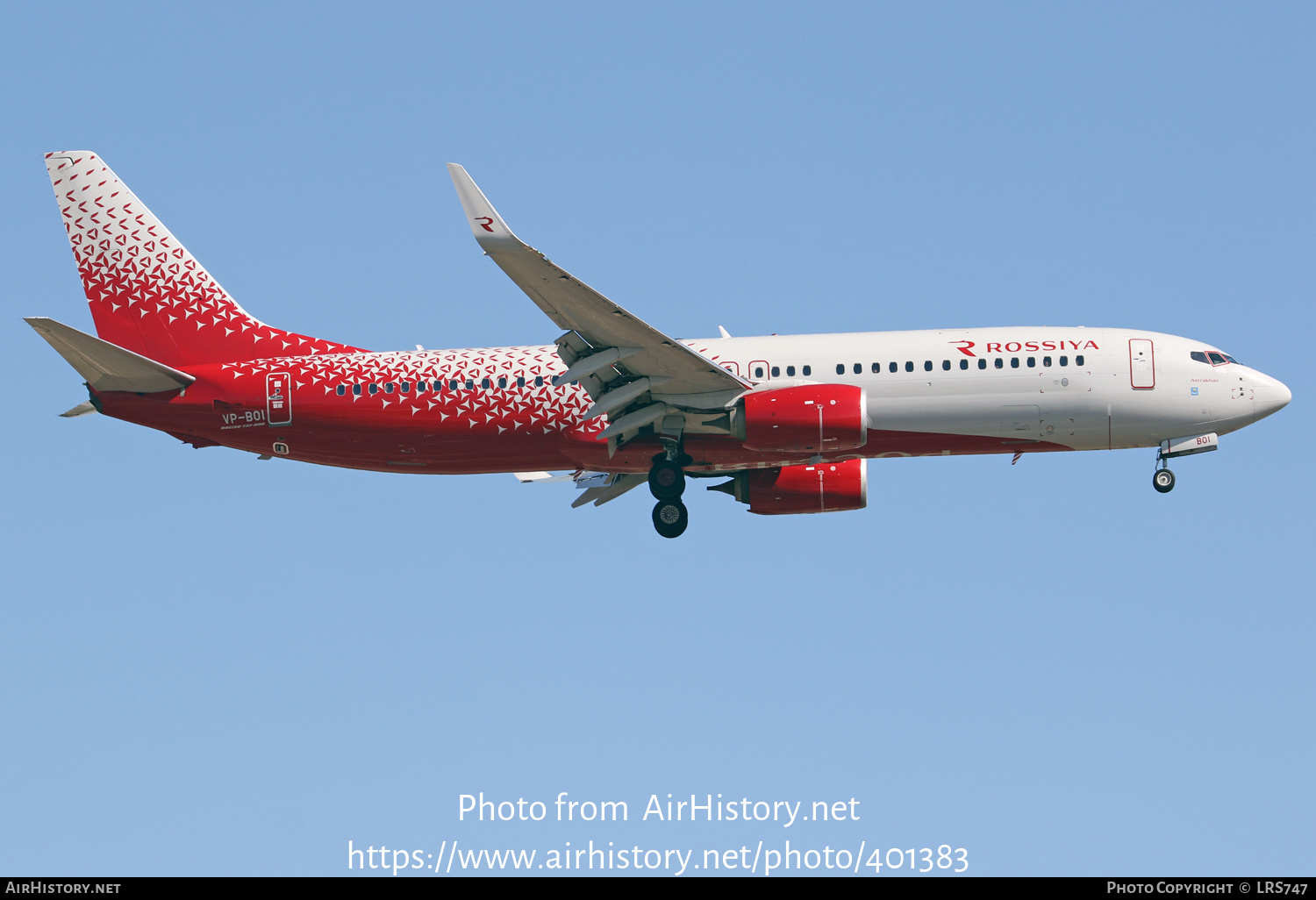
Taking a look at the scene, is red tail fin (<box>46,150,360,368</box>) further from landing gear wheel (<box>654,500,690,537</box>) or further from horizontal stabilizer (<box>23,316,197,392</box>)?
landing gear wheel (<box>654,500,690,537</box>)

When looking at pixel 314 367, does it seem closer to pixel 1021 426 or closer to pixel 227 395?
pixel 227 395

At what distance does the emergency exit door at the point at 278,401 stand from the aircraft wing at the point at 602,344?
7.50 m

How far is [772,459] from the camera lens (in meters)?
38.2

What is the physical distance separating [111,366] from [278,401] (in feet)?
13.4

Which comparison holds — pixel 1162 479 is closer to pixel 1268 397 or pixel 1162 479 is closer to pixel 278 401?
pixel 1268 397

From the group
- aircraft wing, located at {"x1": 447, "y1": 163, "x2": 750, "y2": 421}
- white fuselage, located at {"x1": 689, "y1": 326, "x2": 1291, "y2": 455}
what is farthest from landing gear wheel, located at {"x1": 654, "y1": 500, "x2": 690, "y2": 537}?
white fuselage, located at {"x1": 689, "y1": 326, "x2": 1291, "y2": 455}

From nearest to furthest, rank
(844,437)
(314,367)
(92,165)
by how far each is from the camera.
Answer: (844,437), (314,367), (92,165)

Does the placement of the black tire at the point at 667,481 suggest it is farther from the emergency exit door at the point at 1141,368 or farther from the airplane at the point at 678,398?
the emergency exit door at the point at 1141,368

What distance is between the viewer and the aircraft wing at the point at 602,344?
30734 millimetres

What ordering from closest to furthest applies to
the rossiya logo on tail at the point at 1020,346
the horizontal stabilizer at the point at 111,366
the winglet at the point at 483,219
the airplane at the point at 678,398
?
the winglet at the point at 483,219 < the horizontal stabilizer at the point at 111,366 < the airplane at the point at 678,398 < the rossiya logo on tail at the point at 1020,346

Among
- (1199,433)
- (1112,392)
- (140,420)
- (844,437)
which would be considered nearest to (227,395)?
(140,420)

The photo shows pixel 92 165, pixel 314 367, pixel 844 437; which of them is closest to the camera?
pixel 844 437

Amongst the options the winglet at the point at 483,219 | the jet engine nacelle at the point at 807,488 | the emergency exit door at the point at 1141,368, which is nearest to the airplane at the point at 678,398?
the emergency exit door at the point at 1141,368

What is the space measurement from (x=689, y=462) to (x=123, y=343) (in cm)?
1524
